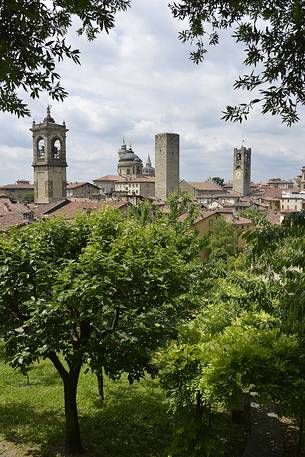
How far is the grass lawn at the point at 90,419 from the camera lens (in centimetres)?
847

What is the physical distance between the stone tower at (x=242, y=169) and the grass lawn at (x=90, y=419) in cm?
10877

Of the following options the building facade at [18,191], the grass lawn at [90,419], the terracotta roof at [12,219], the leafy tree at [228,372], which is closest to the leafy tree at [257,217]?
the leafy tree at [228,372]

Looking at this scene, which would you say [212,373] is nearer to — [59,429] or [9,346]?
[9,346]

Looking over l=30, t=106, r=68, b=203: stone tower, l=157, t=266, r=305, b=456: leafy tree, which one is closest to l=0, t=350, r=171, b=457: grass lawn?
l=157, t=266, r=305, b=456: leafy tree

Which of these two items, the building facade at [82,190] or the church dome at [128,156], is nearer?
the building facade at [82,190]

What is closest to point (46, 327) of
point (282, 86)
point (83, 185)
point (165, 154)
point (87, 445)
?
point (87, 445)

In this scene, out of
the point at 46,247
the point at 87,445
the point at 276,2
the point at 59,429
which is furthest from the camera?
the point at 59,429

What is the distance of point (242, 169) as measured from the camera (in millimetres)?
116625

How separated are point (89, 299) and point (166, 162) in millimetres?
69619

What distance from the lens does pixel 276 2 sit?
4352mm

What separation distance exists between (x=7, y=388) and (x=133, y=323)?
24.1ft

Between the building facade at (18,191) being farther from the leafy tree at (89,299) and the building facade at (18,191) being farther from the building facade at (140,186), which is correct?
the leafy tree at (89,299)

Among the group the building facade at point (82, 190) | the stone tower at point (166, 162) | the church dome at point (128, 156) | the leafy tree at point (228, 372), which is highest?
the church dome at point (128, 156)

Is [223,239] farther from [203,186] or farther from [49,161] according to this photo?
[203,186]
